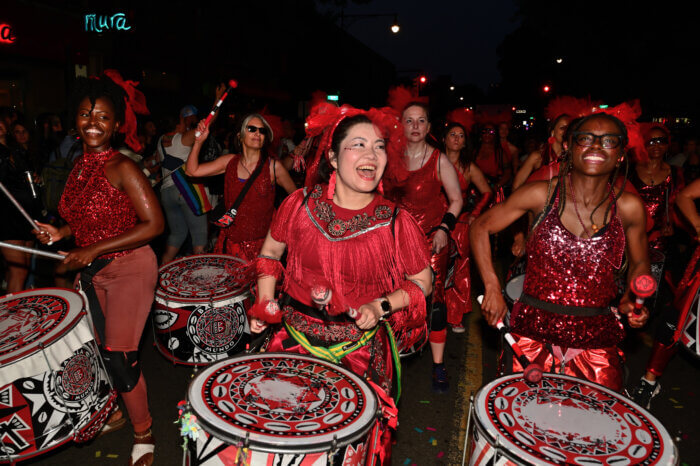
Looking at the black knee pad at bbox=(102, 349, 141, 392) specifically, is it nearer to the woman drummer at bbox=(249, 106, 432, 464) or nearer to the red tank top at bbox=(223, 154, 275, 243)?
the woman drummer at bbox=(249, 106, 432, 464)

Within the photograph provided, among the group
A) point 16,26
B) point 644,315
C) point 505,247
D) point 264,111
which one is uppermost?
point 16,26

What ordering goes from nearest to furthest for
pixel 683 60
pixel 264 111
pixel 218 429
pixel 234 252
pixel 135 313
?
pixel 218 429
pixel 135 313
pixel 234 252
pixel 264 111
pixel 683 60

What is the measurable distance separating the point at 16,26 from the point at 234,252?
1202 cm

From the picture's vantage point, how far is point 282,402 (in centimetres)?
201

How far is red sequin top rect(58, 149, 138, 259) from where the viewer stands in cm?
304

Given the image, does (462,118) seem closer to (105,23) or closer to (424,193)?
(424,193)

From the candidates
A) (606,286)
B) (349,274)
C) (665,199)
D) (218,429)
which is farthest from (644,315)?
(665,199)

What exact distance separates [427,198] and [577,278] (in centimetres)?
202

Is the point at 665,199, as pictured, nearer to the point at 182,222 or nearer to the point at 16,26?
the point at 182,222

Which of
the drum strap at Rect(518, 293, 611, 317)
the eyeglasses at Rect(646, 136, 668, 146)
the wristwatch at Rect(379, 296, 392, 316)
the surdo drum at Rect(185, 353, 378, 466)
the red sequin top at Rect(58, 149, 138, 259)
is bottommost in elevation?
the surdo drum at Rect(185, 353, 378, 466)

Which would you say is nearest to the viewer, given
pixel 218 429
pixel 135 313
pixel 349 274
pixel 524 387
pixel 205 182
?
pixel 218 429

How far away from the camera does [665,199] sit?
19.3ft

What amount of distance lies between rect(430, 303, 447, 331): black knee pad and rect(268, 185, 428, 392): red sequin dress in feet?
5.62

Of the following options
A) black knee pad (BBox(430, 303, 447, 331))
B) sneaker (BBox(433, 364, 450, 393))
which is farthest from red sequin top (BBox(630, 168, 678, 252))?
sneaker (BBox(433, 364, 450, 393))
